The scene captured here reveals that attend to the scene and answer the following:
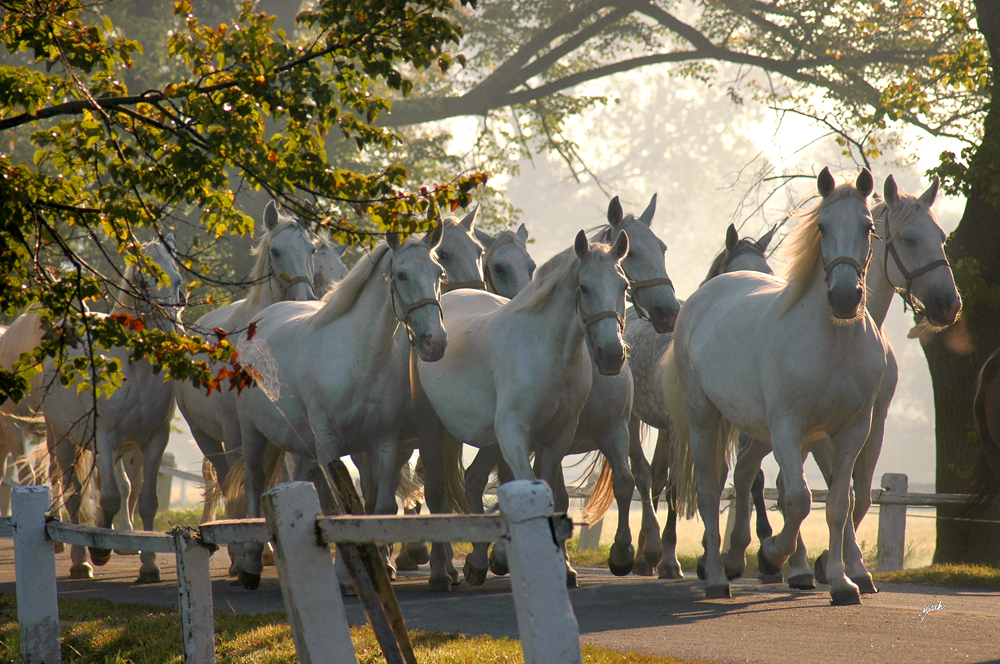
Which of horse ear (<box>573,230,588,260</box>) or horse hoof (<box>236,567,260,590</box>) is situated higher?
horse ear (<box>573,230,588,260</box>)

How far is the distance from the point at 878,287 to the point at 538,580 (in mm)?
5769

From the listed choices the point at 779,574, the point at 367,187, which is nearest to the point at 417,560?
the point at 779,574

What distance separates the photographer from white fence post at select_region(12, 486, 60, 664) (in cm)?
505

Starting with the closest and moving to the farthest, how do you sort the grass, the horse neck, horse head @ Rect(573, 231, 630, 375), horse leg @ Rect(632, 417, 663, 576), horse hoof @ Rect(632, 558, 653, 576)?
the grass
horse head @ Rect(573, 231, 630, 375)
the horse neck
horse leg @ Rect(632, 417, 663, 576)
horse hoof @ Rect(632, 558, 653, 576)

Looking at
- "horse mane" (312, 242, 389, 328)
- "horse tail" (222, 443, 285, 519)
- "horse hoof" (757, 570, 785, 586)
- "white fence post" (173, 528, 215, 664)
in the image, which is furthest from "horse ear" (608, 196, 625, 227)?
"white fence post" (173, 528, 215, 664)

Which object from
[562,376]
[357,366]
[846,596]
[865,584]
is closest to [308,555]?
[562,376]

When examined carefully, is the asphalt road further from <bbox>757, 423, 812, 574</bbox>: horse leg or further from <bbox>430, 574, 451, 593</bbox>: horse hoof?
<bbox>757, 423, 812, 574</bbox>: horse leg

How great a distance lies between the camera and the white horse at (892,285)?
271 inches

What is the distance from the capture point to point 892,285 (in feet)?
24.5

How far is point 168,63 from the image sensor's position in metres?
17.8

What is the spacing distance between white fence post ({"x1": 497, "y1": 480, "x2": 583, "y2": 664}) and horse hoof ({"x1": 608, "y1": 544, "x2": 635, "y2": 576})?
4529mm

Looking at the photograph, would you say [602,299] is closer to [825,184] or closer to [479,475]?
[825,184]

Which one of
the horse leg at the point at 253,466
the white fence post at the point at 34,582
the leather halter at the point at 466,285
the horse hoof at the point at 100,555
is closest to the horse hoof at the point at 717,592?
the leather halter at the point at 466,285

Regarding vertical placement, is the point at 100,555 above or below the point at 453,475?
below
